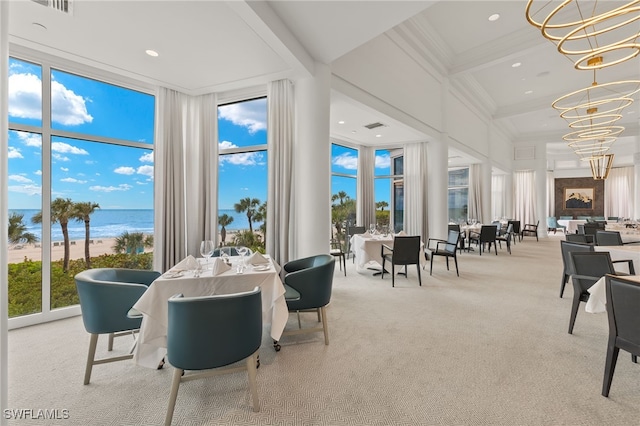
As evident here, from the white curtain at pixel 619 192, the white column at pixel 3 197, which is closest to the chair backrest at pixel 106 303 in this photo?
the white column at pixel 3 197

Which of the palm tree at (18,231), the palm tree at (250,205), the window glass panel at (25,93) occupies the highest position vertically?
the window glass panel at (25,93)

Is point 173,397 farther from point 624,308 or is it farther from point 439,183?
point 439,183

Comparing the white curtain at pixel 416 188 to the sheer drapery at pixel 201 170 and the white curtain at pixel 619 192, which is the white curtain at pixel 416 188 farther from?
the white curtain at pixel 619 192

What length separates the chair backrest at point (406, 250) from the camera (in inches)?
188

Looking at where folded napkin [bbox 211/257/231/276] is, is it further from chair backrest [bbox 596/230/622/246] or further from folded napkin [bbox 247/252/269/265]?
chair backrest [bbox 596/230/622/246]

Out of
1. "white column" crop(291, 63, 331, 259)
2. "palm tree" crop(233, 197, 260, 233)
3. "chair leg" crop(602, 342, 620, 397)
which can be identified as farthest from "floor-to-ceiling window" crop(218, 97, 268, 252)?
"chair leg" crop(602, 342, 620, 397)

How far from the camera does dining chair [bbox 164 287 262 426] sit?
5.53ft

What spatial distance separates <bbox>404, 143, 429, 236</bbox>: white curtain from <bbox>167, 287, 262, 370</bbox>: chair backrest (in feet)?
25.0

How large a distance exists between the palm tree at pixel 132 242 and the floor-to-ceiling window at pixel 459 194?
1099cm

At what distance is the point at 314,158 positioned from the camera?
4.18 m

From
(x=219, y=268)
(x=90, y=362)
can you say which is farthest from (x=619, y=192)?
(x=90, y=362)

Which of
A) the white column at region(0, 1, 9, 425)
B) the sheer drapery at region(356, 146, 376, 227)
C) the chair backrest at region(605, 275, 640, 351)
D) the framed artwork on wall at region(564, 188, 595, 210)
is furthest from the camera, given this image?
the framed artwork on wall at region(564, 188, 595, 210)

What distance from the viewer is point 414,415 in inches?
73.1

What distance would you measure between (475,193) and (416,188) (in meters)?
4.16
